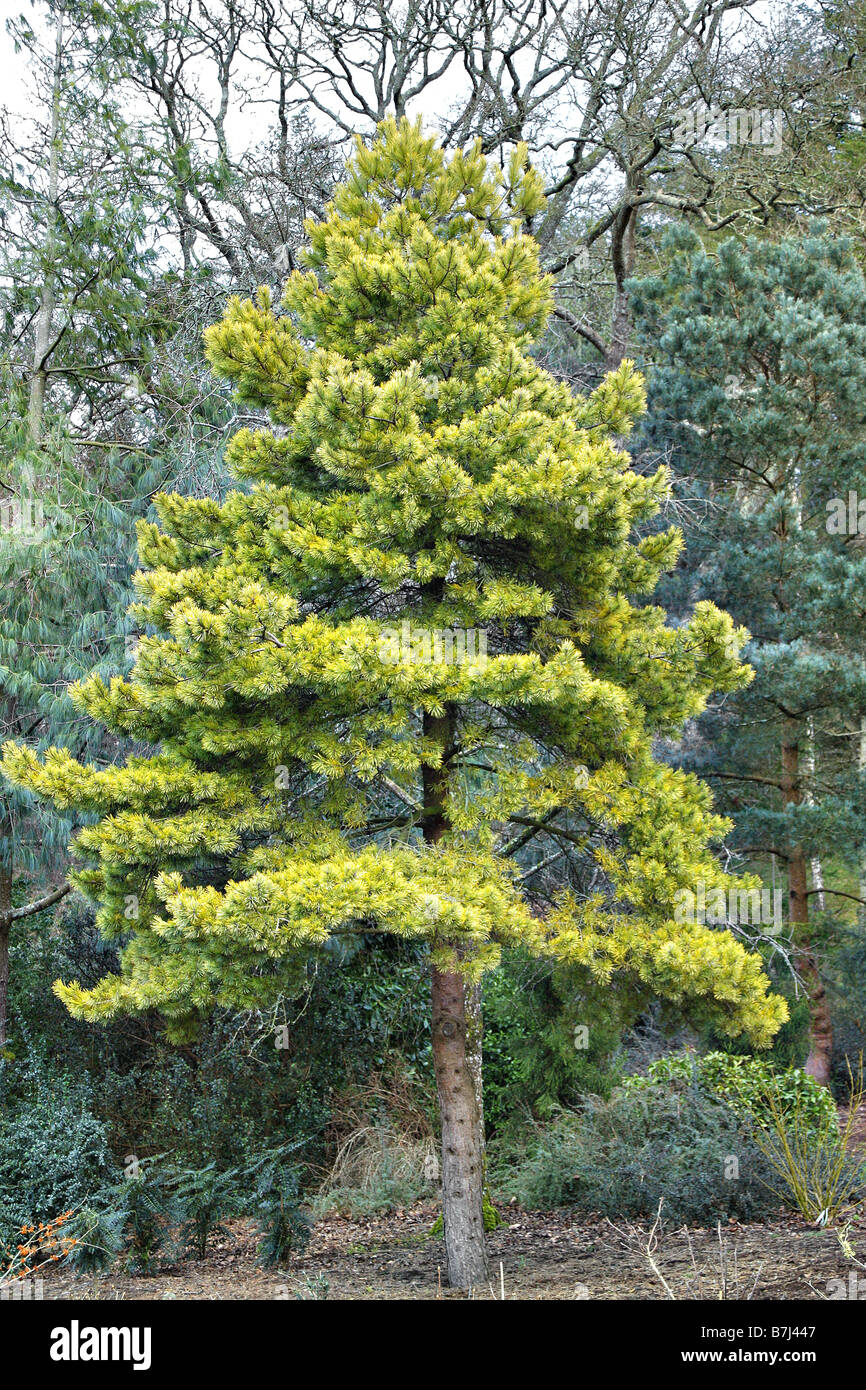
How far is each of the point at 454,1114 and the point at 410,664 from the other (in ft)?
9.28

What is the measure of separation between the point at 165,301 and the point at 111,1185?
8.26 m

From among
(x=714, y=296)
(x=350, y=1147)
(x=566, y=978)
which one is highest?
(x=714, y=296)

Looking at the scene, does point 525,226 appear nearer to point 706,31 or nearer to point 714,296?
point 714,296

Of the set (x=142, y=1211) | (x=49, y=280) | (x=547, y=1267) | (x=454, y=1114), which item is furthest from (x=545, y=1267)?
(x=49, y=280)

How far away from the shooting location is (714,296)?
33.2 feet

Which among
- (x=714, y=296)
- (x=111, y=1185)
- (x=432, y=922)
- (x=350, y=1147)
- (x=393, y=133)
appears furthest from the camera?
(x=714, y=296)

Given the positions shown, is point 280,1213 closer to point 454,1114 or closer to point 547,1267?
point 454,1114

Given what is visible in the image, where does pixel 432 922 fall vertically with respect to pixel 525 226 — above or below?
below

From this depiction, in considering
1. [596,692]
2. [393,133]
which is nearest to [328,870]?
[596,692]

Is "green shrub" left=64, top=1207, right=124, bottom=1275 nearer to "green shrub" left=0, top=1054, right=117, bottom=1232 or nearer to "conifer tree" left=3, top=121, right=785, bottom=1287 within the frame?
"green shrub" left=0, top=1054, right=117, bottom=1232

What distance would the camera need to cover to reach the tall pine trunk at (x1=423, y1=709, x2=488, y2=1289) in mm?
6070

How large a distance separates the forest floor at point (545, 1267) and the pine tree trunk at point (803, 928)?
3689mm

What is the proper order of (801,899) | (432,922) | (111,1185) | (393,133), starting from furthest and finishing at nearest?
1. (801,899)
2. (111,1185)
3. (393,133)
4. (432,922)

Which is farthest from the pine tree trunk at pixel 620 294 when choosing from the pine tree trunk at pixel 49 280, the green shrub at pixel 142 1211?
the green shrub at pixel 142 1211
